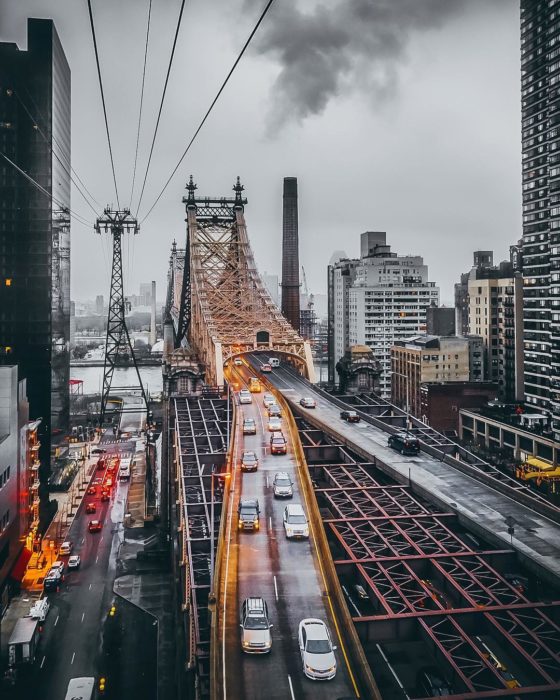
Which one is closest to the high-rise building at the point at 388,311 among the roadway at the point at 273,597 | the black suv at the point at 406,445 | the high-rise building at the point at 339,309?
the high-rise building at the point at 339,309

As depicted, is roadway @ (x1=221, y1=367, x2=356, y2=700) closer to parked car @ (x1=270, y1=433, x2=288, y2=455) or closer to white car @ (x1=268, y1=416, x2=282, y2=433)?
parked car @ (x1=270, y1=433, x2=288, y2=455)

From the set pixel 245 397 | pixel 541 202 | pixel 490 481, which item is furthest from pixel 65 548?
pixel 541 202

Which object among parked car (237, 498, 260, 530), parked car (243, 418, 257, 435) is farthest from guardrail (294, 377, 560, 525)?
parked car (237, 498, 260, 530)

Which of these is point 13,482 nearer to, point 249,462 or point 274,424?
point 274,424

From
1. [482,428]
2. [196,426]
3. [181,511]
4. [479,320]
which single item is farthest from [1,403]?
[479,320]

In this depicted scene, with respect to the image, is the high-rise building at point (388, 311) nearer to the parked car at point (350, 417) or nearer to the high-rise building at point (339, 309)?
the high-rise building at point (339, 309)

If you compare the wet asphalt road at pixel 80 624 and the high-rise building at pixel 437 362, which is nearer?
the wet asphalt road at pixel 80 624
